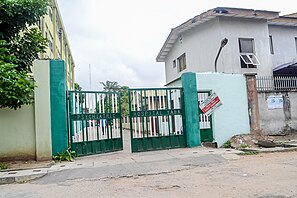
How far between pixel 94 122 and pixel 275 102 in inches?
311

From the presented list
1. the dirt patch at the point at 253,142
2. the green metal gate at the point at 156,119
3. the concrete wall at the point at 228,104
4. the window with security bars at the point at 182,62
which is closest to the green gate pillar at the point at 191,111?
the green metal gate at the point at 156,119

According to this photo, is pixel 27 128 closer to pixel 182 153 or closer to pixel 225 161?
pixel 182 153

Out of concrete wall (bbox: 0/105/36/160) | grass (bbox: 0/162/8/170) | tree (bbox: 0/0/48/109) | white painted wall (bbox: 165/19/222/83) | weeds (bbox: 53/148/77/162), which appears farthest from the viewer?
white painted wall (bbox: 165/19/222/83)

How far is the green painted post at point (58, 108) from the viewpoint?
8.34 m

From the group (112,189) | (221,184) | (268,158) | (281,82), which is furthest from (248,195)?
(281,82)

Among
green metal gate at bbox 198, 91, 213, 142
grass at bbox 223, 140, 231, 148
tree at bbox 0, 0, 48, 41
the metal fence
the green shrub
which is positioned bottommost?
grass at bbox 223, 140, 231, 148

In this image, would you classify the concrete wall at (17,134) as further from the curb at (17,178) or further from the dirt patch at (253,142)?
the dirt patch at (253,142)

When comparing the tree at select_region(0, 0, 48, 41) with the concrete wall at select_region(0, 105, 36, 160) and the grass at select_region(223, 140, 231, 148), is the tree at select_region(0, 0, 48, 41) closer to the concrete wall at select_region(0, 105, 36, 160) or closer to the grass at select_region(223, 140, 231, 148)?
the concrete wall at select_region(0, 105, 36, 160)

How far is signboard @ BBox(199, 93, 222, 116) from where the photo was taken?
1028cm

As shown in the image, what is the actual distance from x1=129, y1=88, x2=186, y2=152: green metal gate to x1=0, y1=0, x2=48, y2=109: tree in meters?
3.42

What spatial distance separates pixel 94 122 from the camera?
356 inches

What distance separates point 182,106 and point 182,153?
6.14 ft

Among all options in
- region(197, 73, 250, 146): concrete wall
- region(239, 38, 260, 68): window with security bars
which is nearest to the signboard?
region(197, 73, 250, 146): concrete wall

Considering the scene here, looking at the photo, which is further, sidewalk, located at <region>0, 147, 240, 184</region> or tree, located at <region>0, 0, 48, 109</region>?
tree, located at <region>0, 0, 48, 109</region>
